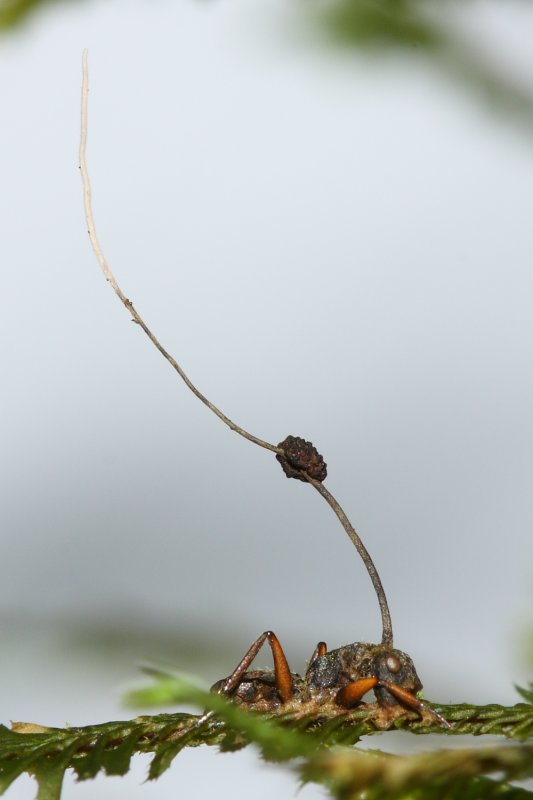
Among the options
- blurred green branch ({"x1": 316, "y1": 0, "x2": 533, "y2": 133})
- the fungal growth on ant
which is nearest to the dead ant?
the fungal growth on ant

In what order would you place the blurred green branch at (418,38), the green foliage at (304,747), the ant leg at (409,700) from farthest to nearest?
the blurred green branch at (418,38)
the ant leg at (409,700)
the green foliage at (304,747)

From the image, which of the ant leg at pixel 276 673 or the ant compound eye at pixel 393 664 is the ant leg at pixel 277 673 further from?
the ant compound eye at pixel 393 664

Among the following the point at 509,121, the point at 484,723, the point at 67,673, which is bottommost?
the point at 484,723

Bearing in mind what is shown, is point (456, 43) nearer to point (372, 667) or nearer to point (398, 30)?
point (398, 30)

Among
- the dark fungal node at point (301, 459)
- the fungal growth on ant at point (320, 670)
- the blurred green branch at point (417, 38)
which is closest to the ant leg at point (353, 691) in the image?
the fungal growth on ant at point (320, 670)

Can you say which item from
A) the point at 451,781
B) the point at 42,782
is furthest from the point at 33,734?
the point at 451,781

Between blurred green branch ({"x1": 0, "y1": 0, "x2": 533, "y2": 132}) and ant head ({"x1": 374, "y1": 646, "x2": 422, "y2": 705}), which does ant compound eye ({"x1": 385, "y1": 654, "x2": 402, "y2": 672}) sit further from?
blurred green branch ({"x1": 0, "y1": 0, "x2": 533, "y2": 132})

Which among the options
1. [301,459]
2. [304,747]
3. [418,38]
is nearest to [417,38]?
[418,38]

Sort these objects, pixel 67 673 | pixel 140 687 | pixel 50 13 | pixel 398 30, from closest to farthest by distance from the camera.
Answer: pixel 140 687 → pixel 50 13 → pixel 398 30 → pixel 67 673
